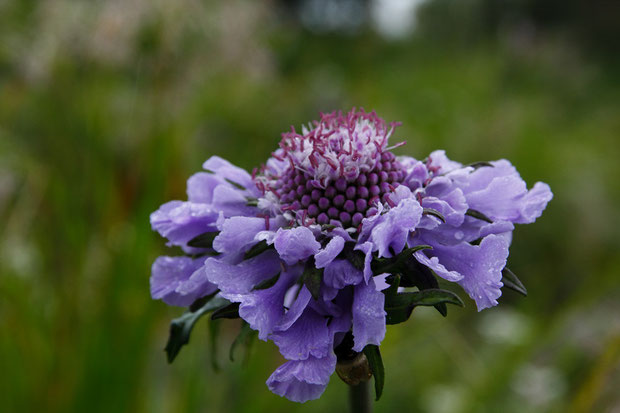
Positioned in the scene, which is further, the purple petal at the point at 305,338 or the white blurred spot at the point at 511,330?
the white blurred spot at the point at 511,330

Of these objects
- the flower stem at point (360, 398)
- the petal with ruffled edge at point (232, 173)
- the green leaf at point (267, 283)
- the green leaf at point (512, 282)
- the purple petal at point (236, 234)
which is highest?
the petal with ruffled edge at point (232, 173)

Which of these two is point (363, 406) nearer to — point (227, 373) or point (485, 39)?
point (227, 373)

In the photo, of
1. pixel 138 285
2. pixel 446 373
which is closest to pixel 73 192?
pixel 138 285

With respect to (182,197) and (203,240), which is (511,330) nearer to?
(203,240)

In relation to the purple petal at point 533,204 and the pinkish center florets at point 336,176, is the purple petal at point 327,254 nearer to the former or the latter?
the pinkish center florets at point 336,176

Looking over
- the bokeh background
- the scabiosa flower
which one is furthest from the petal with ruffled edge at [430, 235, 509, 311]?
the bokeh background

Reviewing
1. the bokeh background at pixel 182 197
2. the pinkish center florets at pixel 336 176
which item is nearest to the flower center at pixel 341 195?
the pinkish center florets at pixel 336 176
